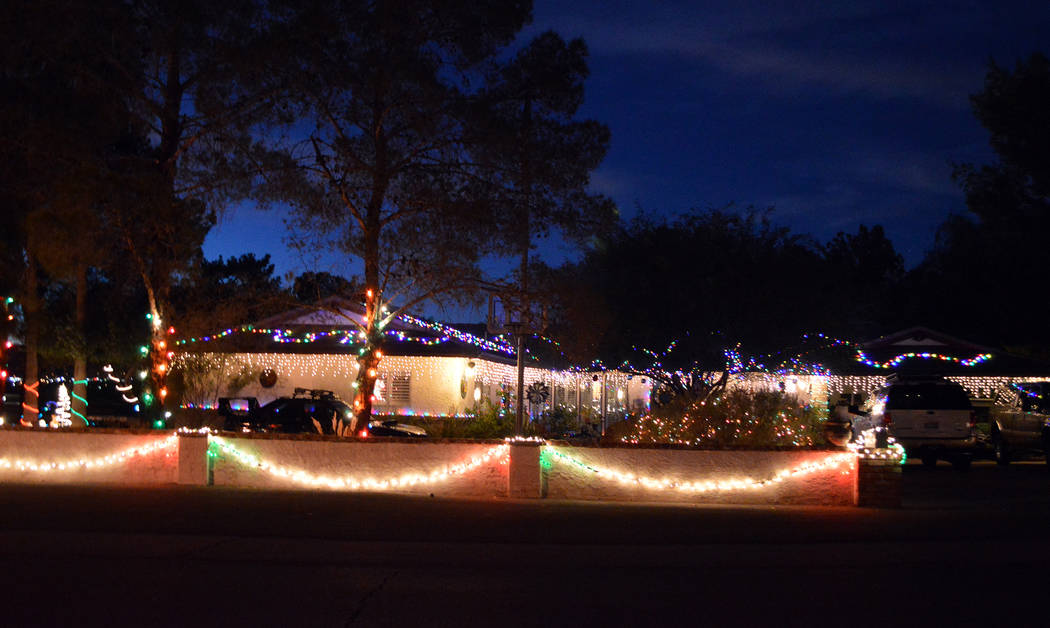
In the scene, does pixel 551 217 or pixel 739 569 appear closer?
pixel 739 569

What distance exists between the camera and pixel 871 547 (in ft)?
34.6

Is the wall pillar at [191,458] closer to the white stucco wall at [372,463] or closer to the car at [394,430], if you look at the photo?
the white stucco wall at [372,463]

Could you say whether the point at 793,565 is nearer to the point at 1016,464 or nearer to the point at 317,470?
the point at 317,470

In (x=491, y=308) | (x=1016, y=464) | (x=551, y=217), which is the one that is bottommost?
(x=1016, y=464)

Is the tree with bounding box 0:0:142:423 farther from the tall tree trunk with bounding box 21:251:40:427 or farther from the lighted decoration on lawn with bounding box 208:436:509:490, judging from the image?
the lighted decoration on lawn with bounding box 208:436:509:490

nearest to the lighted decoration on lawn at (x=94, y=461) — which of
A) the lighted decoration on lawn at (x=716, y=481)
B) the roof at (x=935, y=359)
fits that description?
the lighted decoration on lawn at (x=716, y=481)

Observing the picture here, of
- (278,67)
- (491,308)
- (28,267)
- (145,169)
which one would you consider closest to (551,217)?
(491,308)

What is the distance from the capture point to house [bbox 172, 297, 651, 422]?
27.1m

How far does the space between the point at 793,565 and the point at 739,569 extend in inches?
24.2

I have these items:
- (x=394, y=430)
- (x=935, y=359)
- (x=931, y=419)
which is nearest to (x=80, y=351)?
(x=394, y=430)

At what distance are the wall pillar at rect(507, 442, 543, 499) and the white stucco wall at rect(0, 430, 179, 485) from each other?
5.36 metres

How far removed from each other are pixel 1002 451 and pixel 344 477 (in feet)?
53.7

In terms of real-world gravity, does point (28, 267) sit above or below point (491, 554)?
above

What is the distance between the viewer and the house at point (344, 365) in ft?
88.8
